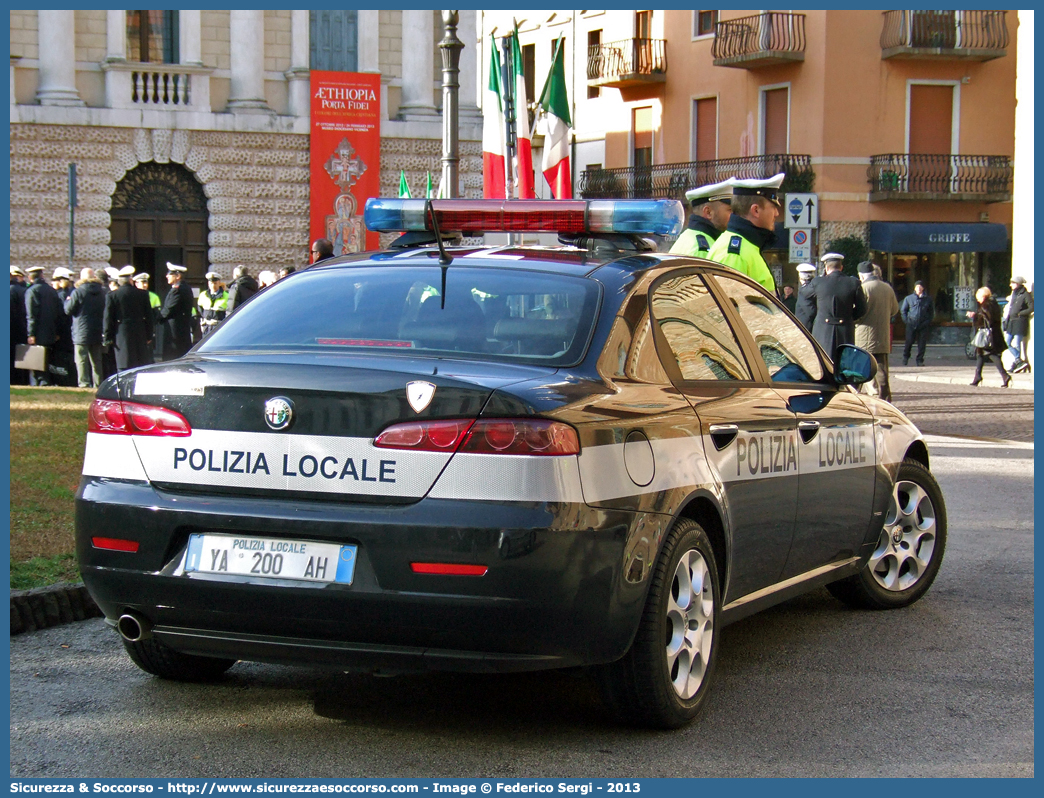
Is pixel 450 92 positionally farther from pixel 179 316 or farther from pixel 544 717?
pixel 544 717

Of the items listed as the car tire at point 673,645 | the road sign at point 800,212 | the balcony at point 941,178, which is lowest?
the car tire at point 673,645

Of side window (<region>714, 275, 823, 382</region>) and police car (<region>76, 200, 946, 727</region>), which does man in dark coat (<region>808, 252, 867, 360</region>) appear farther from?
police car (<region>76, 200, 946, 727</region>)

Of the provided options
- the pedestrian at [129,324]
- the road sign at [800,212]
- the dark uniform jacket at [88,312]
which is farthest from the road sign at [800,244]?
the dark uniform jacket at [88,312]

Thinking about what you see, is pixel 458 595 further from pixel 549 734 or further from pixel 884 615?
pixel 884 615

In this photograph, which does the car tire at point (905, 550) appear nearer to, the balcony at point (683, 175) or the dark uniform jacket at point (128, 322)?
the dark uniform jacket at point (128, 322)

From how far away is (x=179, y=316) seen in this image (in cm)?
2138

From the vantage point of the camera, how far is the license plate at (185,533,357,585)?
4121 mm

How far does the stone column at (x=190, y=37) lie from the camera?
3162 centimetres

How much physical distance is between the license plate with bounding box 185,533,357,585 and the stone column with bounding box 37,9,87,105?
28480 mm

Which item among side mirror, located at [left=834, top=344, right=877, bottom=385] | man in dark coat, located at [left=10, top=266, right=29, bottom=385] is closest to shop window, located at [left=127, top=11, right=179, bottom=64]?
man in dark coat, located at [left=10, top=266, right=29, bottom=385]

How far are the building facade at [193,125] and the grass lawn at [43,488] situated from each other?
1571 cm

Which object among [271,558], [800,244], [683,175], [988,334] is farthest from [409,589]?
[683,175]

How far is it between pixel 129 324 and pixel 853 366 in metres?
14.7

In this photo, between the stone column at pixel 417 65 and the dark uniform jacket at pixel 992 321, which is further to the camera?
the stone column at pixel 417 65
